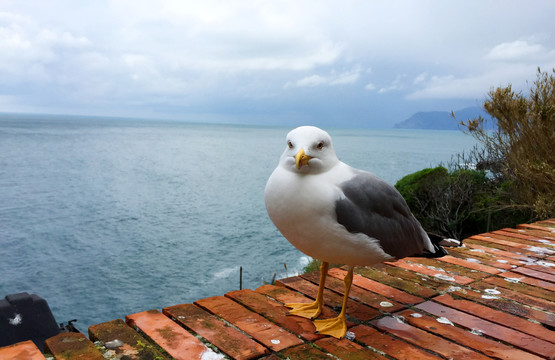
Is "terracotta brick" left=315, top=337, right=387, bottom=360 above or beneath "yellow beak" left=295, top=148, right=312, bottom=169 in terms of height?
beneath

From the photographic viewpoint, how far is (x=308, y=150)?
2.38 m

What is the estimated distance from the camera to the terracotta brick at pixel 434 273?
11.4 ft

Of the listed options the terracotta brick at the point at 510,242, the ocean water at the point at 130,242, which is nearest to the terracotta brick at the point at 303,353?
the terracotta brick at the point at 510,242

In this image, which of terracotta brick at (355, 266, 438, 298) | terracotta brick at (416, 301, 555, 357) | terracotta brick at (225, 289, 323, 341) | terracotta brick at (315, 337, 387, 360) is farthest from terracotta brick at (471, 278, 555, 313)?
terracotta brick at (225, 289, 323, 341)

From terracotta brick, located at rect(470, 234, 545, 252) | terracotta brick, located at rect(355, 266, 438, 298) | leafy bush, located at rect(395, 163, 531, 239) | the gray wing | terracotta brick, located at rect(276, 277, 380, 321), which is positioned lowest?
leafy bush, located at rect(395, 163, 531, 239)

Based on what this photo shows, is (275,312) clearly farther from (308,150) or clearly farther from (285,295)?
(308,150)

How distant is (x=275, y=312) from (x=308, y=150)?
3.82ft

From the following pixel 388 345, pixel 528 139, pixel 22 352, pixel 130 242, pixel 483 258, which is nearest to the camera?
pixel 22 352

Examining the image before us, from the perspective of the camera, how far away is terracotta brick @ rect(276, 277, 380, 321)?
9.39ft

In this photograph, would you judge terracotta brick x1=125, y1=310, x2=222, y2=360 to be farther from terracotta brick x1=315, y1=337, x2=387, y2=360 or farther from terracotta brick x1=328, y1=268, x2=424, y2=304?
terracotta brick x1=328, y1=268, x2=424, y2=304

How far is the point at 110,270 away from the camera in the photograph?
16672 millimetres

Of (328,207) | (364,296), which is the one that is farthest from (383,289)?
(328,207)

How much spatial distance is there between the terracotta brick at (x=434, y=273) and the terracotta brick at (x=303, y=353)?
163 cm

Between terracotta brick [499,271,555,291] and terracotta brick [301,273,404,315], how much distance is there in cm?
124
